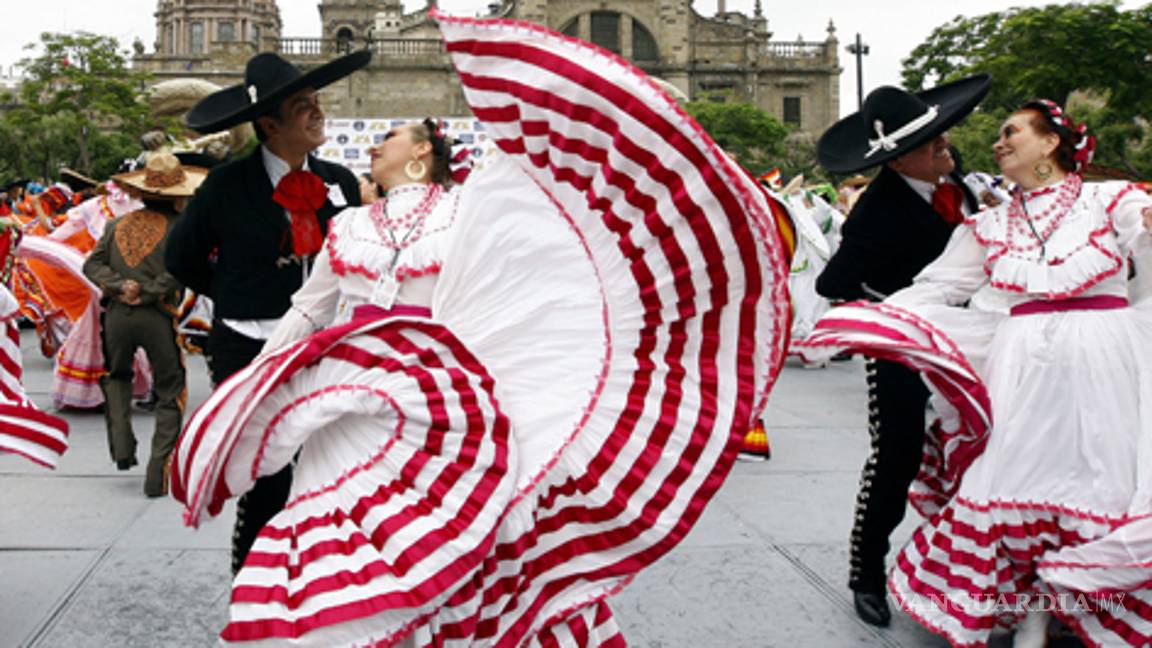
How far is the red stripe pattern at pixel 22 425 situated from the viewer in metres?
3.83

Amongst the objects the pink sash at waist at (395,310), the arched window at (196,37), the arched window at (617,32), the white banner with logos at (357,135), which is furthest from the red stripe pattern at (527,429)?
the arched window at (196,37)

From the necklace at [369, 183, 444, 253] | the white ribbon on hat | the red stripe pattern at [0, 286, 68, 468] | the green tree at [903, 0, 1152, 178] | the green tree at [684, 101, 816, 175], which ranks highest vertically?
the green tree at [684, 101, 816, 175]

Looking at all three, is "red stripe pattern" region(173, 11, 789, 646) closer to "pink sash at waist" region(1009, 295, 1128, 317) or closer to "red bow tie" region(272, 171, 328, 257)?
"red bow tie" region(272, 171, 328, 257)

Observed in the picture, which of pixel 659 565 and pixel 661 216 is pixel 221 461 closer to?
pixel 661 216

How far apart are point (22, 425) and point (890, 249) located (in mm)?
3346

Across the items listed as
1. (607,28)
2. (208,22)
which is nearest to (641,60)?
(607,28)

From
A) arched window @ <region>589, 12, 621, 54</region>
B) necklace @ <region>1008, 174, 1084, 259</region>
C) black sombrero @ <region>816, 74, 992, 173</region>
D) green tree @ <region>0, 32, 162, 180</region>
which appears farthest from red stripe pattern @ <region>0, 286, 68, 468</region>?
arched window @ <region>589, 12, 621, 54</region>

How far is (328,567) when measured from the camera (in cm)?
255

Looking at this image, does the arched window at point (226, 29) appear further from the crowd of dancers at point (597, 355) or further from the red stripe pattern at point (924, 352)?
the red stripe pattern at point (924, 352)

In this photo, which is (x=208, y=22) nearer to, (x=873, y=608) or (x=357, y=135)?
(x=357, y=135)

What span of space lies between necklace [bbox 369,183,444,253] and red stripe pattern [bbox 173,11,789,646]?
0.45 metres

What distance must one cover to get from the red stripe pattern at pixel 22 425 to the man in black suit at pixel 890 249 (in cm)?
301

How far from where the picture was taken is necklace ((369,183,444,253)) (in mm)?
3492

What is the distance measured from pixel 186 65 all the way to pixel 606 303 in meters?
78.1
